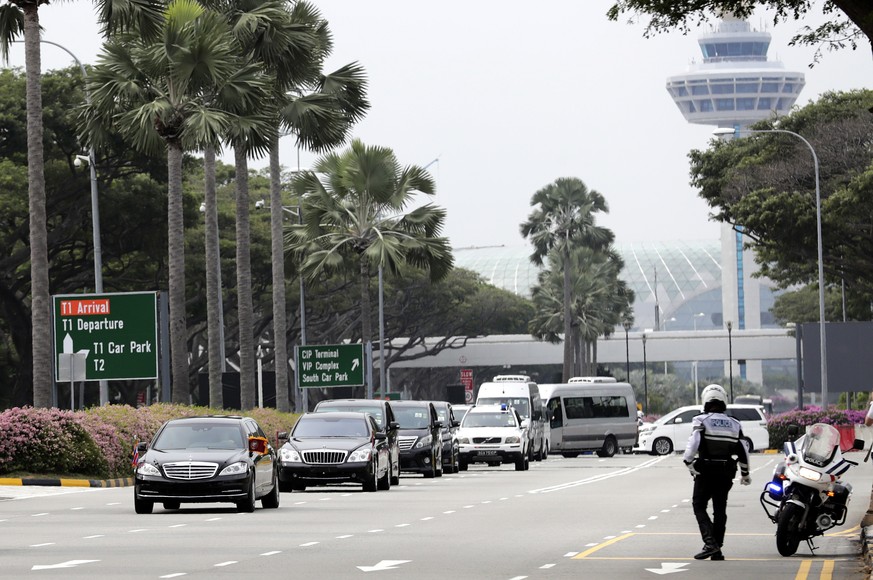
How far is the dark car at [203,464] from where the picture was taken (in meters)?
24.2

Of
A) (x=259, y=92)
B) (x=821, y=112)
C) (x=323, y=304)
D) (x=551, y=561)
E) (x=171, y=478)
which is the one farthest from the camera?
(x=323, y=304)

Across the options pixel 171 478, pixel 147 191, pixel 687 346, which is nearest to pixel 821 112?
pixel 147 191

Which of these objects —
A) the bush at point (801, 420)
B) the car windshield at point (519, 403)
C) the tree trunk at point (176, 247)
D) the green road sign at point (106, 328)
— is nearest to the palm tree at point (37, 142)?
the green road sign at point (106, 328)

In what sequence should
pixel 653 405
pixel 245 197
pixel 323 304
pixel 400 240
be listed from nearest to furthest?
pixel 245 197
pixel 400 240
pixel 323 304
pixel 653 405

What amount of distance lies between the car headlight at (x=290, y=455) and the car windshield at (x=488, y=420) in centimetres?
1638

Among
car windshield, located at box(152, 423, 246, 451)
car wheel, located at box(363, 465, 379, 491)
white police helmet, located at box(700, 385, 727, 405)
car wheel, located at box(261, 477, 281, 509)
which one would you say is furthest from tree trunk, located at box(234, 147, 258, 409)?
white police helmet, located at box(700, 385, 727, 405)

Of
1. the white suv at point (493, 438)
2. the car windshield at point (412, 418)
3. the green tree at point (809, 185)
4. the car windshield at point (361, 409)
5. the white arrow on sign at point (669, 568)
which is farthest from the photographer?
the green tree at point (809, 185)

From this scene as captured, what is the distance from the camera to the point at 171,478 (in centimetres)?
2417

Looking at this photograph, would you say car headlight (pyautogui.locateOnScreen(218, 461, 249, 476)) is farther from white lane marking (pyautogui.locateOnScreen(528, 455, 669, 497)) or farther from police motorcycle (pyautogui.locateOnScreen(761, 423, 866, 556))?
police motorcycle (pyautogui.locateOnScreen(761, 423, 866, 556))

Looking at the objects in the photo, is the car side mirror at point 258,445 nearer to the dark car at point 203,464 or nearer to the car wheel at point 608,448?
the dark car at point 203,464

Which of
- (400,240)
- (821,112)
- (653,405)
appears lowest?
(653,405)

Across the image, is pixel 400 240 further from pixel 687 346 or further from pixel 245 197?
pixel 687 346

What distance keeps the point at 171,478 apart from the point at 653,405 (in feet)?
430

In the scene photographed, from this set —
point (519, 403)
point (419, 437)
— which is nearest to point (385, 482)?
point (419, 437)
